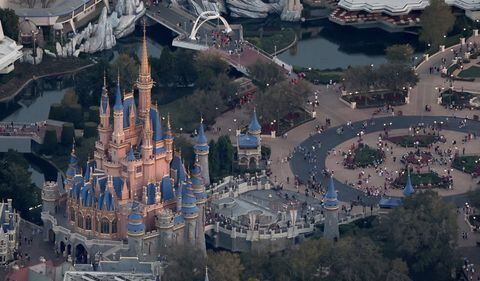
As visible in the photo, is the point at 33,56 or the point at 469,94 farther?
the point at 33,56

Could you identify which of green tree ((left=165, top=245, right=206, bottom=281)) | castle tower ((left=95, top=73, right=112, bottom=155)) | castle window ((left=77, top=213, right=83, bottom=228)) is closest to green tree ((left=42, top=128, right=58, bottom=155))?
castle tower ((left=95, top=73, right=112, bottom=155))

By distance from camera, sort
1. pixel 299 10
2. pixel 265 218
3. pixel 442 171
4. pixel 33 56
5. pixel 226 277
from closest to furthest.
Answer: pixel 226 277 < pixel 265 218 < pixel 442 171 < pixel 33 56 < pixel 299 10

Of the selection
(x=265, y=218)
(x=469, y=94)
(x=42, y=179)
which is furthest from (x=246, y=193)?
(x=469, y=94)

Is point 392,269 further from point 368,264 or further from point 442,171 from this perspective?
point 442,171

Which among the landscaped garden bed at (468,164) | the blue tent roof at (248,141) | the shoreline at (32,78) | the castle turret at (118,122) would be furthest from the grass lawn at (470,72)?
the castle turret at (118,122)

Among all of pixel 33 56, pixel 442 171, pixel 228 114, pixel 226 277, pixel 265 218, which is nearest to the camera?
pixel 226 277

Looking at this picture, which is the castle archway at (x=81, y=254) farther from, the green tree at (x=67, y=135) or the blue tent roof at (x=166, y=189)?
the green tree at (x=67, y=135)

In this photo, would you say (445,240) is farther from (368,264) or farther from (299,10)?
(299,10)

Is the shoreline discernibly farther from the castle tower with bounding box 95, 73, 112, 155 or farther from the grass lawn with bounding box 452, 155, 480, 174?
the grass lawn with bounding box 452, 155, 480, 174
